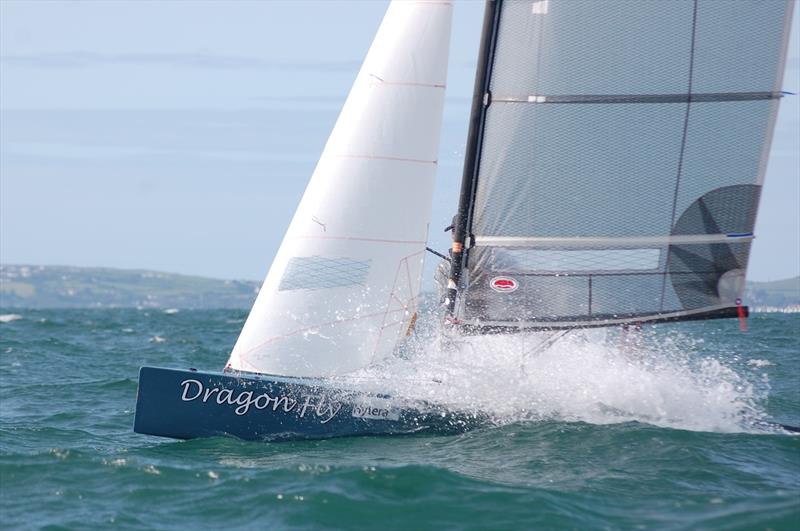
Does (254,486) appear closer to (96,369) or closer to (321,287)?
(321,287)

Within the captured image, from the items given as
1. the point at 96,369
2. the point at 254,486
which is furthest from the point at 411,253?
the point at 96,369

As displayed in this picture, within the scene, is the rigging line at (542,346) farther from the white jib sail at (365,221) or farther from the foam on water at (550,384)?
the white jib sail at (365,221)

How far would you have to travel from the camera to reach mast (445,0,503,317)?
974 centimetres

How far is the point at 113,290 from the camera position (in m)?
164

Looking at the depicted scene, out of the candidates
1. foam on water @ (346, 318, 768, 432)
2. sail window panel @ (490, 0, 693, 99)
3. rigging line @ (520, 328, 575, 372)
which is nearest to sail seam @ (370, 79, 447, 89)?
sail window panel @ (490, 0, 693, 99)

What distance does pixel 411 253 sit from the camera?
10.3m

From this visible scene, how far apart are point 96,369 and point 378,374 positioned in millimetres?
9341

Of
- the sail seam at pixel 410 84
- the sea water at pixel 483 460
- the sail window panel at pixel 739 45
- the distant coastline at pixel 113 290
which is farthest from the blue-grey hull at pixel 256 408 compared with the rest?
the distant coastline at pixel 113 290

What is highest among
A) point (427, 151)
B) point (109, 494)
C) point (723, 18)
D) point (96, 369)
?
point (723, 18)

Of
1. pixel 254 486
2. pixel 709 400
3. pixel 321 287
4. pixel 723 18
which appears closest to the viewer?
pixel 254 486

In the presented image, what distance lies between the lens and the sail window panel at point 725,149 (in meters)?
9.69

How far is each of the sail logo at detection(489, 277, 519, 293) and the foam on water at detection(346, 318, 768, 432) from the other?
63cm

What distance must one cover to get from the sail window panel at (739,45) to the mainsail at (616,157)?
0.04ft

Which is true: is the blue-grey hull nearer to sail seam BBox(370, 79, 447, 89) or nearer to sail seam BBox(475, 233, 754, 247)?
sail seam BBox(475, 233, 754, 247)
